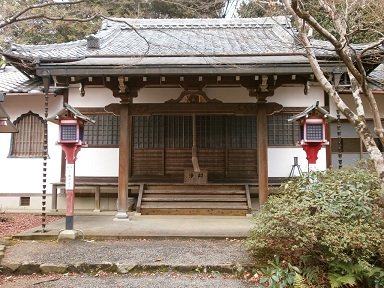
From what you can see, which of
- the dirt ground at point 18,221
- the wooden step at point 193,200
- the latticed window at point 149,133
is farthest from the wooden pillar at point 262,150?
the dirt ground at point 18,221

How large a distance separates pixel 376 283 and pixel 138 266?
3110 millimetres

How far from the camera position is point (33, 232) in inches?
245

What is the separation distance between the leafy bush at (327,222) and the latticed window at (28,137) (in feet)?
25.3

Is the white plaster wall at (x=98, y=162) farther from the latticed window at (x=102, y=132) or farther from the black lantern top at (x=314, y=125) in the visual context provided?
the black lantern top at (x=314, y=125)

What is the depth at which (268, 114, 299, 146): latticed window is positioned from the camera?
9.31 meters

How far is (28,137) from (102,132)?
2.42 m

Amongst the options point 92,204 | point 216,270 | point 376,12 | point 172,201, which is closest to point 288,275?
point 216,270

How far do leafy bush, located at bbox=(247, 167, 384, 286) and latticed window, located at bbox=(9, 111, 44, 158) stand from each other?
7718 mm

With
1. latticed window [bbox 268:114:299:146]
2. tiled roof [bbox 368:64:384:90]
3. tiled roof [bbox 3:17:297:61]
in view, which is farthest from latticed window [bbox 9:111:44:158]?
tiled roof [bbox 368:64:384:90]

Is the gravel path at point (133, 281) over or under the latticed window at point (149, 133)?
under

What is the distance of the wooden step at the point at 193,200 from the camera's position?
831 cm

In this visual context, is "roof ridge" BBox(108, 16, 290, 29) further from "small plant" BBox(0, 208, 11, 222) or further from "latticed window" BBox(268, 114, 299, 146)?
"small plant" BBox(0, 208, 11, 222)

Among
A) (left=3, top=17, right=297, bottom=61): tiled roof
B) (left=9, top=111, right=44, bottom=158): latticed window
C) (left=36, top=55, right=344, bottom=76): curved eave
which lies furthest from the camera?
(left=9, top=111, right=44, bottom=158): latticed window

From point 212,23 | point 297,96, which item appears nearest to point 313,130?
point 297,96
